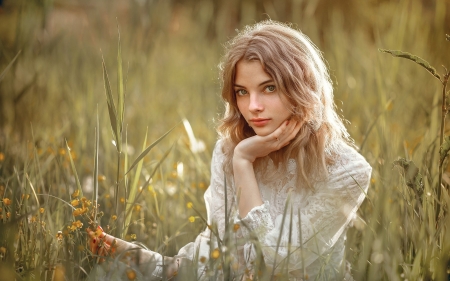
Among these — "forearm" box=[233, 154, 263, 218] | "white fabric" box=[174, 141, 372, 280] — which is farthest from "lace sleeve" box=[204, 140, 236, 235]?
"forearm" box=[233, 154, 263, 218]

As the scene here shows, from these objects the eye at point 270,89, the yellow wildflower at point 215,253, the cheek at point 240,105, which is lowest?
the yellow wildflower at point 215,253

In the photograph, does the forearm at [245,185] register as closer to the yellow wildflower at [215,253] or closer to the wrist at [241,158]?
the wrist at [241,158]

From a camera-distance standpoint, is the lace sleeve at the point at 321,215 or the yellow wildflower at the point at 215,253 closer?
the yellow wildflower at the point at 215,253

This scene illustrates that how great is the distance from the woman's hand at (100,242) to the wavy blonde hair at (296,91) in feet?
1.60

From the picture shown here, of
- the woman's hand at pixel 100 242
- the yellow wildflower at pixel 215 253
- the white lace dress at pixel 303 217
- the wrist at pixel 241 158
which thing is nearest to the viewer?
the yellow wildflower at pixel 215 253

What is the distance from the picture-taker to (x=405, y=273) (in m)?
1.31

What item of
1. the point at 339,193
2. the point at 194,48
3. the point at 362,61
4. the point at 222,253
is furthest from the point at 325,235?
the point at 194,48

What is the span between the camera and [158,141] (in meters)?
1.46

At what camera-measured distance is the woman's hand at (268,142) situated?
5.29ft

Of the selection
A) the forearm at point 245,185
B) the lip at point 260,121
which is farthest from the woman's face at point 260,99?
the forearm at point 245,185

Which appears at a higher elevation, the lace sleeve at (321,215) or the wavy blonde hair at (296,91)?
the wavy blonde hair at (296,91)

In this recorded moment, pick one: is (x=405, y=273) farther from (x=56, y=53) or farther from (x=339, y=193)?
(x=56, y=53)

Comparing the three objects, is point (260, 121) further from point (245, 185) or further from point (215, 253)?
point (215, 253)

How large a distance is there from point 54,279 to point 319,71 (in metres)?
1.05
